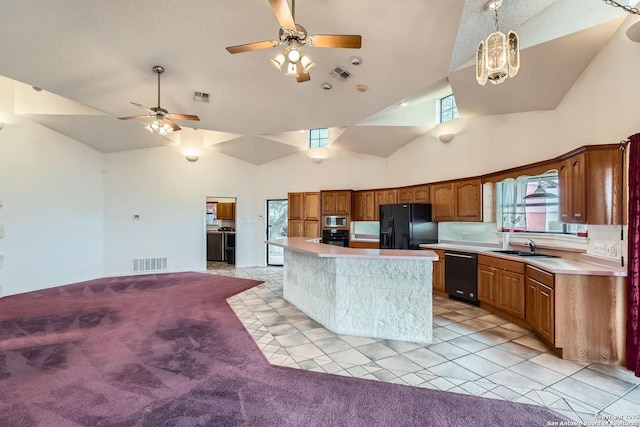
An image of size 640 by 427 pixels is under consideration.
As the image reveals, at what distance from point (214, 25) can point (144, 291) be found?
4732mm

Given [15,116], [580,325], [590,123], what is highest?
[15,116]

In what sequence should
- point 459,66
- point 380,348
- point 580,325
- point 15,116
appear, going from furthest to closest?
point 15,116 < point 459,66 < point 380,348 < point 580,325

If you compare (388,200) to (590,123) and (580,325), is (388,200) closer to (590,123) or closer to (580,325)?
(590,123)

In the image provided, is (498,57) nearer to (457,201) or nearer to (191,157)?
(457,201)

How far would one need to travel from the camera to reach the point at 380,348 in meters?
3.10

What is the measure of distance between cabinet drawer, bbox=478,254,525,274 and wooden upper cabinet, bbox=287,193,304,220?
453 centimetres

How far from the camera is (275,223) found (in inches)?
332

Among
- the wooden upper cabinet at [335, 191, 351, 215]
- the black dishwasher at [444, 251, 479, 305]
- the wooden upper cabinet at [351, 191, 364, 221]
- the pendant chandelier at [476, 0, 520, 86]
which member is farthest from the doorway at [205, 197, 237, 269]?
the pendant chandelier at [476, 0, 520, 86]

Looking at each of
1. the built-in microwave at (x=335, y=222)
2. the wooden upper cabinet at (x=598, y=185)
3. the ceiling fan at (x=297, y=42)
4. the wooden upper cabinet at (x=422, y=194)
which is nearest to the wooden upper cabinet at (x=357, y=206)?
the built-in microwave at (x=335, y=222)

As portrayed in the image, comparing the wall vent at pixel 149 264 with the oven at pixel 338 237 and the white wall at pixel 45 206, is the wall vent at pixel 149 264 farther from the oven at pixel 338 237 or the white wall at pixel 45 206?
the oven at pixel 338 237

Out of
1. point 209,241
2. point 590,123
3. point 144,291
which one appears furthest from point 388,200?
point 209,241

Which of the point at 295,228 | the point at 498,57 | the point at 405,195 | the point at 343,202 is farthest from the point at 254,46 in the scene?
the point at 295,228

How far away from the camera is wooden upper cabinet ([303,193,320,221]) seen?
25.3 feet

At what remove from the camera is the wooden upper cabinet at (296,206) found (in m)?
7.88
